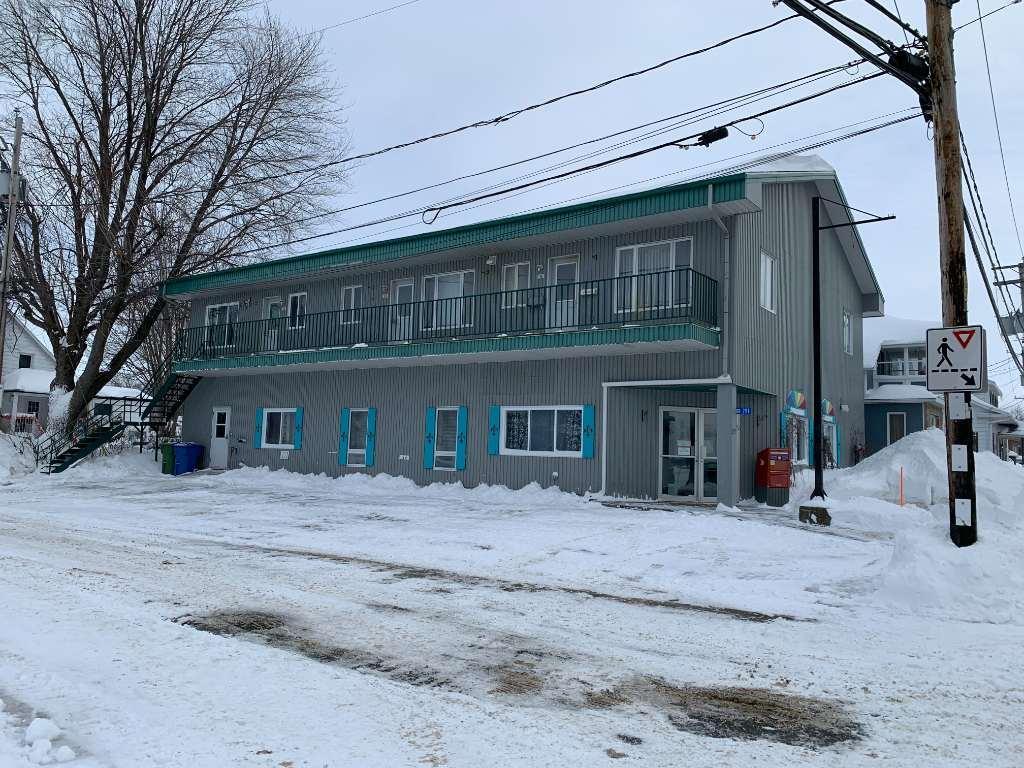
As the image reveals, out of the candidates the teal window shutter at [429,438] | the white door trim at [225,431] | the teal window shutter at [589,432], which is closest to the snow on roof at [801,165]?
the teal window shutter at [589,432]

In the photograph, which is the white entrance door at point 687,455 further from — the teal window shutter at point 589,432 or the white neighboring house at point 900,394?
the white neighboring house at point 900,394

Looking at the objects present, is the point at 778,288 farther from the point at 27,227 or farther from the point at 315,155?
the point at 27,227

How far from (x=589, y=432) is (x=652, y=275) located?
3916 millimetres

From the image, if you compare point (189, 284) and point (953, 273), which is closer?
point (953, 273)

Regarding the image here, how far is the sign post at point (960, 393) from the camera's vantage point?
9336 mm

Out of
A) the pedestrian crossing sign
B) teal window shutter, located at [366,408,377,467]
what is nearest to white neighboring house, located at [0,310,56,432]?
teal window shutter, located at [366,408,377,467]

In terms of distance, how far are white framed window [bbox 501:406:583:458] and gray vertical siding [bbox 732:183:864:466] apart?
410cm

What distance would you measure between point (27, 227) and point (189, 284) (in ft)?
22.5

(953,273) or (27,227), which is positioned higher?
(27,227)

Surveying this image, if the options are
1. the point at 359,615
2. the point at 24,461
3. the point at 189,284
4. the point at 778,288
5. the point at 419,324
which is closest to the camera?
the point at 359,615

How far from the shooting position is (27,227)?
1158 inches

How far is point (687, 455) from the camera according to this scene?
19.0m

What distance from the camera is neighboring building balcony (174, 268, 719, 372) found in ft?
56.3

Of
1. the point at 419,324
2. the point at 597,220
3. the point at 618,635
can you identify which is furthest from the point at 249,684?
the point at 419,324
